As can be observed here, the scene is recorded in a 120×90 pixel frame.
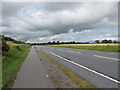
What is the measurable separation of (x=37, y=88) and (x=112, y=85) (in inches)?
109

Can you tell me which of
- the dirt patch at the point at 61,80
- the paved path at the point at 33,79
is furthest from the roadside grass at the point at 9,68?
the dirt patch at the point at 61,80

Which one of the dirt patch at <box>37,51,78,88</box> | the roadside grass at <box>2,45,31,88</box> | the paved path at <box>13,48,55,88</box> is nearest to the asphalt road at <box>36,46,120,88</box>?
the dirt patch at <box>37,51,78,88</box>

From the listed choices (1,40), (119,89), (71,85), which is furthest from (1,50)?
(119,89)

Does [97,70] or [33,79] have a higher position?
[33,79]

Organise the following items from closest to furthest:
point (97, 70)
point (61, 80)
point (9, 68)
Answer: point (61, 80), point (97, 70), point (9, 68)

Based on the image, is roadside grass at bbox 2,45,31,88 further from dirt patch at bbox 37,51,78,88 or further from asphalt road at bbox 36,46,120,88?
asphalt road at bbox 36,46,120,88

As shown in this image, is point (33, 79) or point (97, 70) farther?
point (97, 70)

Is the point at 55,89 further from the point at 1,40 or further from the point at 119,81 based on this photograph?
the point at 1,40

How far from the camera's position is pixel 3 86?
16.1ft

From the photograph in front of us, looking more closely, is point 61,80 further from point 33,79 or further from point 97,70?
point 97,70

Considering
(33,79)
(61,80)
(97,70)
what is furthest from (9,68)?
(97,70)

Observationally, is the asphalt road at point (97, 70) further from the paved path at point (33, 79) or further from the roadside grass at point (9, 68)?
the roadside grass at point (9, 68)

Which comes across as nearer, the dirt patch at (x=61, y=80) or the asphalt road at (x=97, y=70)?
the dirt patch at (x=61, y=80)

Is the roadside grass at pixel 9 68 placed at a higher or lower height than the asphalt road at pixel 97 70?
higher
